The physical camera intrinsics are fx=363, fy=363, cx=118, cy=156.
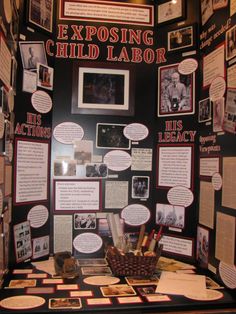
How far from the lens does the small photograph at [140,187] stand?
5.88 ft

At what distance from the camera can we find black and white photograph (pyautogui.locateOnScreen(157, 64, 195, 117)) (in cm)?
170

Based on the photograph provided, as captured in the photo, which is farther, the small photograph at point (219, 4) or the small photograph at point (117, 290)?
the small photograph at point (219, 4)

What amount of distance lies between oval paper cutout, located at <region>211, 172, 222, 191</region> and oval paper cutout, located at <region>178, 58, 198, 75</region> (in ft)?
1.72

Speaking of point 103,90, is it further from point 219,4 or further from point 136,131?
point 219,4

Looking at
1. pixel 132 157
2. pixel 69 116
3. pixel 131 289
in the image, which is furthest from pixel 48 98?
pixel 131 289

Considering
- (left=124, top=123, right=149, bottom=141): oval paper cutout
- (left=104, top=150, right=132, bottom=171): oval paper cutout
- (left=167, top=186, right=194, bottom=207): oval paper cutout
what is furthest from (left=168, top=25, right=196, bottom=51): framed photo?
(left=167, top=186, right=194, bottom=207): oval paper cutout

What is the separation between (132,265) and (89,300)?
0.29 m

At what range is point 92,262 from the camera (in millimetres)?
1643

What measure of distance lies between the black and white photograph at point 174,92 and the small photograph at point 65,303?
0.97 meters

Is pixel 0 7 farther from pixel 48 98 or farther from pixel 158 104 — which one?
pixel 158 104

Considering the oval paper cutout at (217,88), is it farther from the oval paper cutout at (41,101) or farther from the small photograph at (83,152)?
the oval paper cutout at (41,101)

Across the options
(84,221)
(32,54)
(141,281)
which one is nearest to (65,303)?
(141,281)

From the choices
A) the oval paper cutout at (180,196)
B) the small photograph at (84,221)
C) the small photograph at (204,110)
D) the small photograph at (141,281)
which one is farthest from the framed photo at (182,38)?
the small photograph at (141,281)

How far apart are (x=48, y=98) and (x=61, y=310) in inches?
37.7
